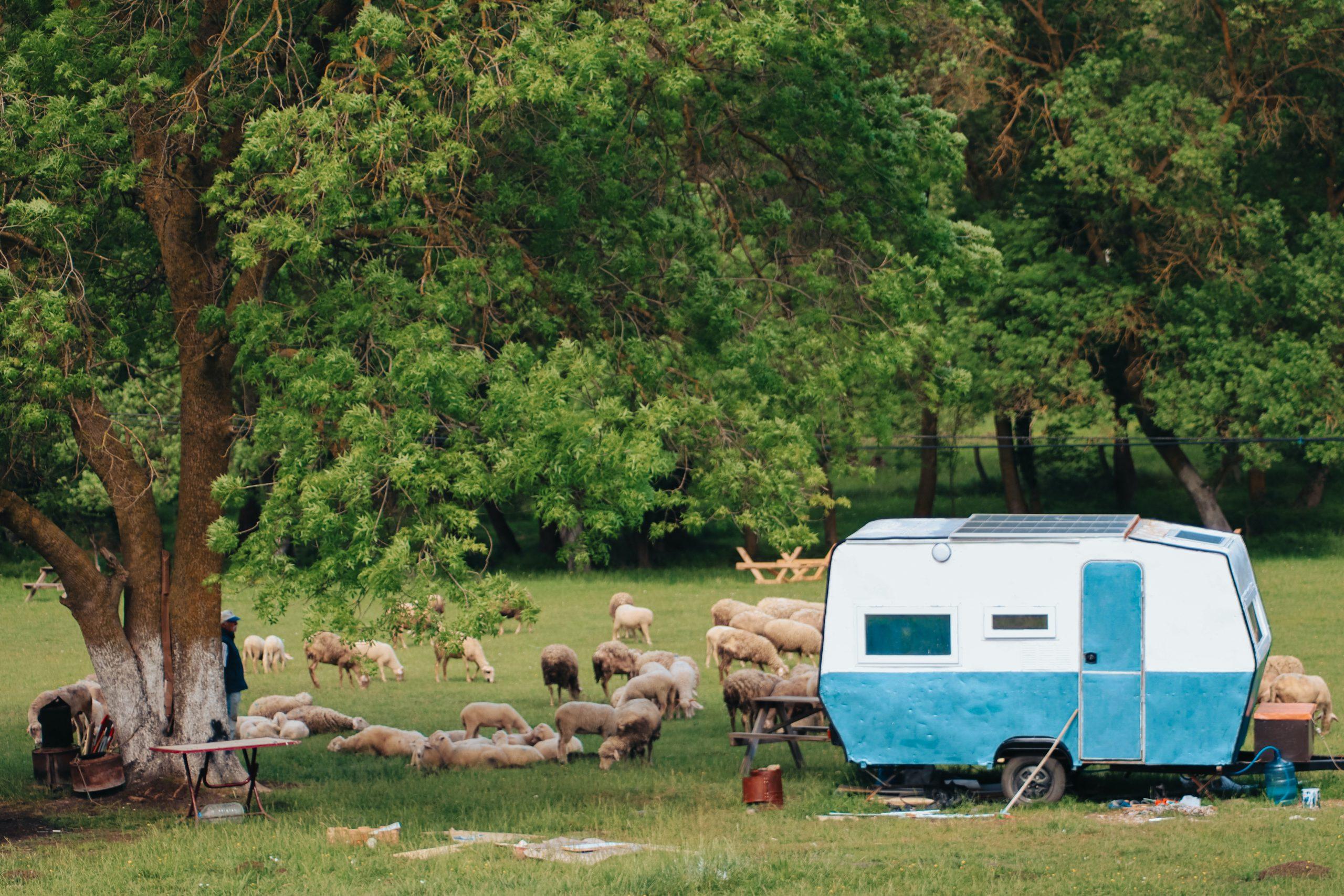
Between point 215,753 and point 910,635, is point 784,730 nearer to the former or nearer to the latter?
point 910,635

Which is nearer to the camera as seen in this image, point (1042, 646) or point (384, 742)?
point (1042, 646)

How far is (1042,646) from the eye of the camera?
14.3 m

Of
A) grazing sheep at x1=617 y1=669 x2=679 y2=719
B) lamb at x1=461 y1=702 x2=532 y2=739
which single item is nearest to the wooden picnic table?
grazing sheep at x1=617 y1=669 x2=679 y2=719

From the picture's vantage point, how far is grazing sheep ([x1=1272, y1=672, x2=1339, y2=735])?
17109mm

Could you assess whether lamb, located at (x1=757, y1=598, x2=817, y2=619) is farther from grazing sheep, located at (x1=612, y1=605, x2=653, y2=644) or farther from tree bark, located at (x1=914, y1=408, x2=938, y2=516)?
tree bark, located at (x1=914, y1=408, x2=938, y2=516)

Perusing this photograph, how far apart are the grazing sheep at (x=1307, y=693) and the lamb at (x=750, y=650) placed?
7335 mm

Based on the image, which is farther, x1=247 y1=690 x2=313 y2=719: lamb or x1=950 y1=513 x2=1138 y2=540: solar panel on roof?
x1=247 y1=690 x2=313 y2=719: lamb

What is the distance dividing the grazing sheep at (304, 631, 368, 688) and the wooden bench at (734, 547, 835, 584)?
13.3m

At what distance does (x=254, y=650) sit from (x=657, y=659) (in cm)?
889

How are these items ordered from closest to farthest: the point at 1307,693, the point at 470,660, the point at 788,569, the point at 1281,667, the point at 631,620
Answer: the point at 1307,693 → the point at 1281,667 → the point at 470,660 → the point at 631,620 → the point at 788,569

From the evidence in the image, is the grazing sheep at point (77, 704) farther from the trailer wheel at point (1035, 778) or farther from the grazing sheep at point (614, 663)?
the trailer wheel at point (1035, 778)

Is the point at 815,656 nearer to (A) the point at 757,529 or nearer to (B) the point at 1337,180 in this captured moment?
(A) the point at 757,529

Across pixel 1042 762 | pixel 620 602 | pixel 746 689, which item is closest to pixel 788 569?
pixel 620 602

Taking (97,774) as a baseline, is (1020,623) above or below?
above
